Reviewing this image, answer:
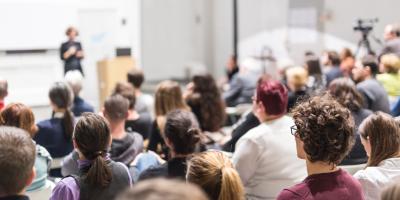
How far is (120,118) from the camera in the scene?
4.06 m

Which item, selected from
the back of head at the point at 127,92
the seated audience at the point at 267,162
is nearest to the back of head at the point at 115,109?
the back of head at the point at 127,92

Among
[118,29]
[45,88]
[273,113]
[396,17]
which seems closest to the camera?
[273,113]

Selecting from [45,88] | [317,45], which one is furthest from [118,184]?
[317,45]

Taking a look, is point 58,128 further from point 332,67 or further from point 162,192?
point 332,67

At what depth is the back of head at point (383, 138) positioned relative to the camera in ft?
9.30

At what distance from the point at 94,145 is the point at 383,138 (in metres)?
1.41

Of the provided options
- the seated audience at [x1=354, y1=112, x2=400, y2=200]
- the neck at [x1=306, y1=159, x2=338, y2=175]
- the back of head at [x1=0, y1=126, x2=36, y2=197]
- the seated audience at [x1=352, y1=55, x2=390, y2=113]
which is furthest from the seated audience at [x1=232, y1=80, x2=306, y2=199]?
the seated audience at [x1=352, y1=55, x2=390, y2=113]

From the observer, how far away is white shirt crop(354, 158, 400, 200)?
108 inches

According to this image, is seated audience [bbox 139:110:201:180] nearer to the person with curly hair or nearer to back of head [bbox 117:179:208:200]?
the person with curly hair

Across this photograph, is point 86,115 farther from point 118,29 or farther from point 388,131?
point 118,29

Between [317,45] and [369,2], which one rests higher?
[369,2]

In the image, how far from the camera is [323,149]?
231cm

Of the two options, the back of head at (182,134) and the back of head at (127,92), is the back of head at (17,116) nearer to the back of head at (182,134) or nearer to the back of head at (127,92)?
the back of head at (182,134)

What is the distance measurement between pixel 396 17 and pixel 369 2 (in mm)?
566
